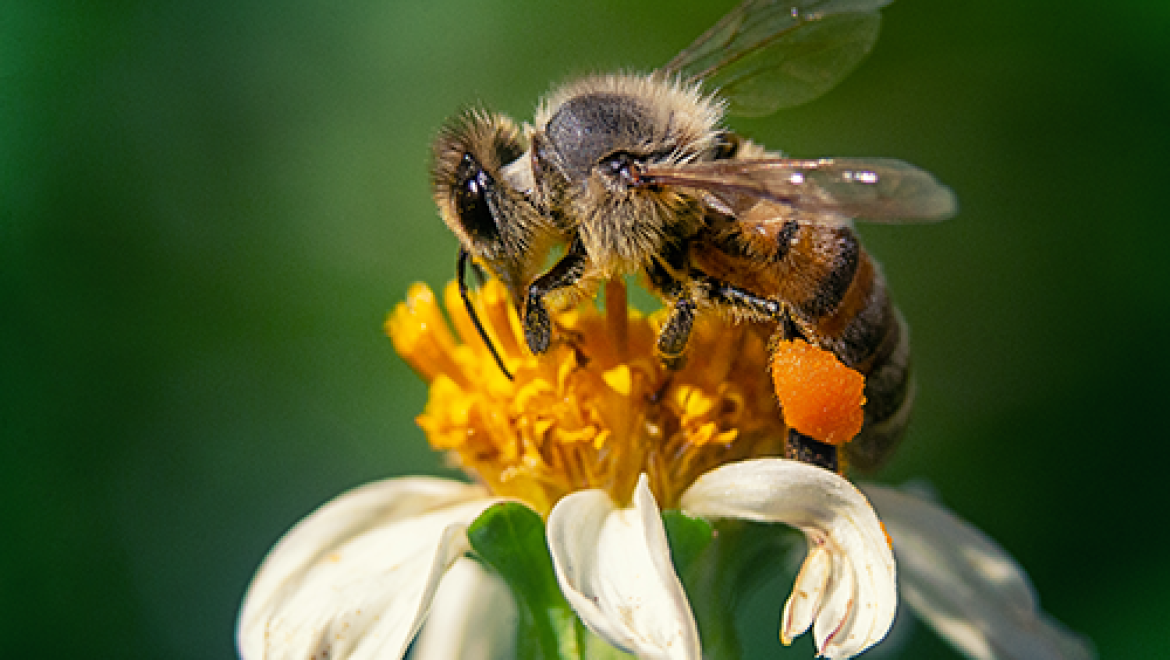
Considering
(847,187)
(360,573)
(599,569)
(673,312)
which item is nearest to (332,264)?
(360,573)

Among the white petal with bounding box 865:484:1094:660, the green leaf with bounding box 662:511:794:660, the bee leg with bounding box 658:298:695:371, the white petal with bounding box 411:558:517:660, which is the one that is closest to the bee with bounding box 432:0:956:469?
the bee leg with bounding box 658:298:695:371

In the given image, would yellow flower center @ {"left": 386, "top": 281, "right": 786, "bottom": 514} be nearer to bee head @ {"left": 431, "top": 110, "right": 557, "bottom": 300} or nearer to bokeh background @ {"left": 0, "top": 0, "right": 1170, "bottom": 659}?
bee head @ {"left": 431, "top": 110, "right": 557, "bottom": 300}

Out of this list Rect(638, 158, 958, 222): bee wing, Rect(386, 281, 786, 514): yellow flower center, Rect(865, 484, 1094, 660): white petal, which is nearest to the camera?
Rect(638, 158, 958, 222): bee wing

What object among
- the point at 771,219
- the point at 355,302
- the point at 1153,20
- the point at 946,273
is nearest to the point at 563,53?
the point at 355,302

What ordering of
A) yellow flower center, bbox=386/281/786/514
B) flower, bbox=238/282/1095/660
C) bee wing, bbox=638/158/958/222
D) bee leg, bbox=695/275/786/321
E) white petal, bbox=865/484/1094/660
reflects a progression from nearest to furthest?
bee wing, bbox=638/158/958/222 → flower, bbox=238/282/1095/660 → bee leg, bbox=695/275/786/321 → yellow flower center, bbox=386/281/786/514 → white petal, bbox=865/484/1094/660

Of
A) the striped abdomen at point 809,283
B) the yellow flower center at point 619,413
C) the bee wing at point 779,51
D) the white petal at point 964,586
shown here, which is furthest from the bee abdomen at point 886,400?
the bee wing at point 779,51

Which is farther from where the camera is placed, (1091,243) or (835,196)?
(1091,243)

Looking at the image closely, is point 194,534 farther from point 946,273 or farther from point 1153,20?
point 1153,20

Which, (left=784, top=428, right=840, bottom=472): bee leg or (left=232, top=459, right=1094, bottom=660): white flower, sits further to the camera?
(left=784, top=428, right=840, bottom=472): bee leg
